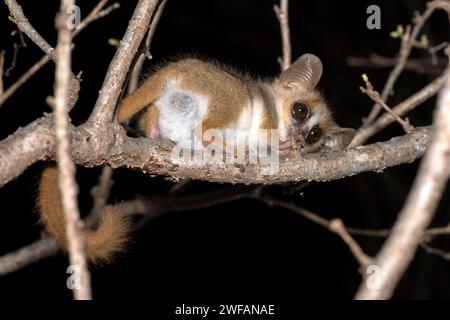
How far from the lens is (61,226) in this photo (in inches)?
118

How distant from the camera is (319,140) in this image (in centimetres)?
455

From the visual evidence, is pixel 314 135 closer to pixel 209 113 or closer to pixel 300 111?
pixel 300 111

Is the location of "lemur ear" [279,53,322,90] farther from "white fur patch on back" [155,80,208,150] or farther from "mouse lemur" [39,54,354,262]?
"white fur patch on back" [155,80,208,150]

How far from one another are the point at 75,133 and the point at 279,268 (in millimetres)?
5881

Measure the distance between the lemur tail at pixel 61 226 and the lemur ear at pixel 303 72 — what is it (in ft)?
6.06

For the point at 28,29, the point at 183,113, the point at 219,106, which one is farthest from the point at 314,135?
the point at 28,29

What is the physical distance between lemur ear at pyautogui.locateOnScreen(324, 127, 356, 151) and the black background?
215 cm

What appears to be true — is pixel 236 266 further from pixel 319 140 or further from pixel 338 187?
pixel 319 140

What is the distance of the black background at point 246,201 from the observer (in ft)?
22.3

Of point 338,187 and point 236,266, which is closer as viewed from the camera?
point 236,266

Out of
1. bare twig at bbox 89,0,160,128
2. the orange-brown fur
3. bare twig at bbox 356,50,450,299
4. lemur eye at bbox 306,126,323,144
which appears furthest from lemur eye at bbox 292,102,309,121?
bare twig at bbox 356,50,450,299

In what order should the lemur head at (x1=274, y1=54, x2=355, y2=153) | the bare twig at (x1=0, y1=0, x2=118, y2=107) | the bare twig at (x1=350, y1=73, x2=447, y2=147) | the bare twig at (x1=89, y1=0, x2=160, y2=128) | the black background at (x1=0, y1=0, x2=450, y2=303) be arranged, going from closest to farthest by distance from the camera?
the bare twig at (x1=0, y1=0, x2=118, y2=107) < the bare twig at (x1=89, y1=0, x2=160, y2=128) < the bare twig at (x1=350, y1=73, x2=447, y2=147) < the lemur head at (x1=274, y1=54, x2=355, y2=153) < the black background at (x1=0, y1=0, x2=450, y2=303)

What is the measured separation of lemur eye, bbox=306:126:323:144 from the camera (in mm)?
4406
